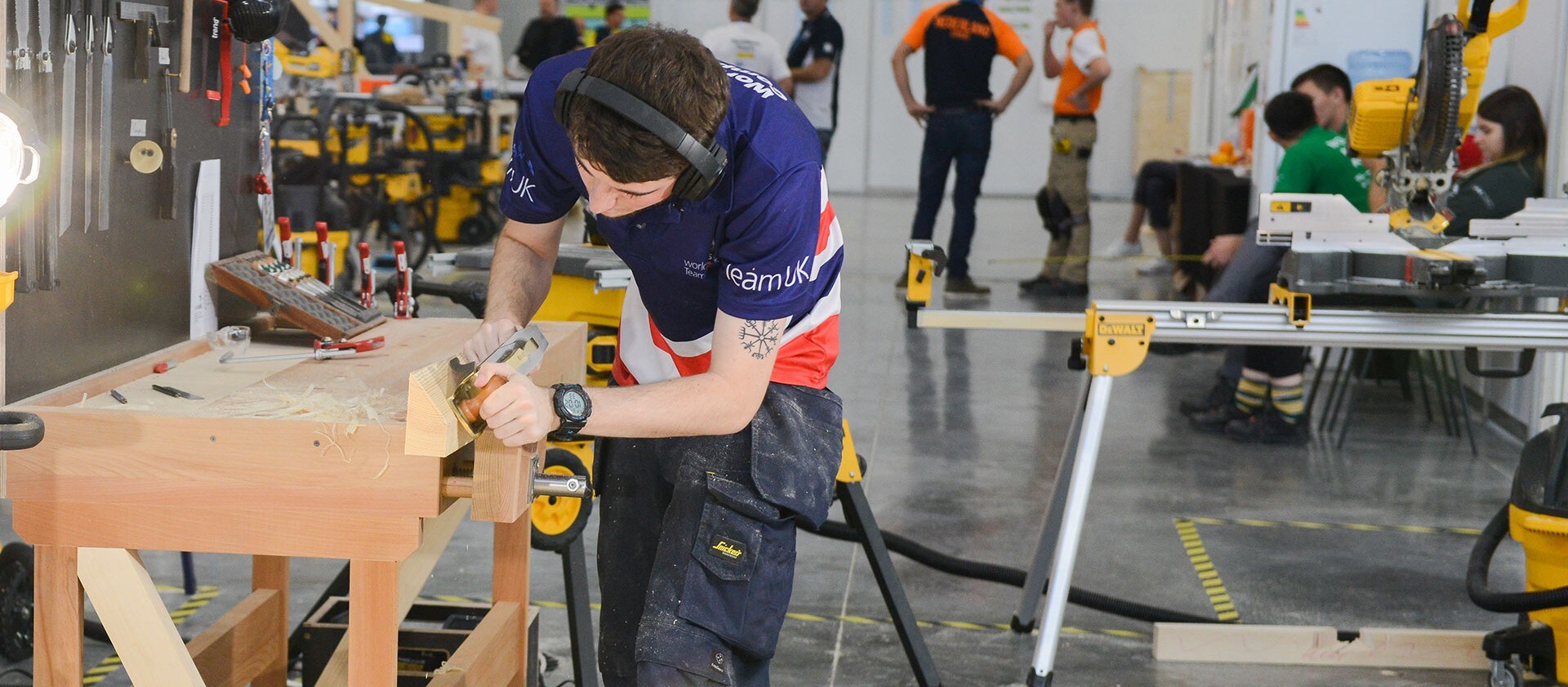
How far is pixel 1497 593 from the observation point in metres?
2.80

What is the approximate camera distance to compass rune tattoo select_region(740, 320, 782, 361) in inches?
66.2

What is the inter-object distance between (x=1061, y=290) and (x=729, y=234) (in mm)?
6495

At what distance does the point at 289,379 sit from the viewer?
2.00 metres

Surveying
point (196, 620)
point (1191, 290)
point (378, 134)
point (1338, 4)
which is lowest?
point (196, 620)

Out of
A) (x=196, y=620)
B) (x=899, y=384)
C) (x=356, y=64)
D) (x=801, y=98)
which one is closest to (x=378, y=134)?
(x=356, y=64)

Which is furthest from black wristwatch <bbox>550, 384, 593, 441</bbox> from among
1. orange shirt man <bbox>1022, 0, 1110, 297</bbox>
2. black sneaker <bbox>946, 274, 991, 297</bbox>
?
black sneaker <bbox>946, 274, 991, 297</bbox>

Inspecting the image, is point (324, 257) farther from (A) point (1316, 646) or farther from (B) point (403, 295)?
(A) point (1316, 646)

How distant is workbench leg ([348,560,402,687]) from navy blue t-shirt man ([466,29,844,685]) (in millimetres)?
308

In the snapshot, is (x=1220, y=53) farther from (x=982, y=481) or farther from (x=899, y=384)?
(x=982, y=481)

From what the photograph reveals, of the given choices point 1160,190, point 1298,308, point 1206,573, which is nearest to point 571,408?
point 1298,308

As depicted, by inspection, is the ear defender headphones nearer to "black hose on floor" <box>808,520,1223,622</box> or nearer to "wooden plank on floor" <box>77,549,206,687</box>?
"wooden plank on floor" <box>77,549,206,687</box>

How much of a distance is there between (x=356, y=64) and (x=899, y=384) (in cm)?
390

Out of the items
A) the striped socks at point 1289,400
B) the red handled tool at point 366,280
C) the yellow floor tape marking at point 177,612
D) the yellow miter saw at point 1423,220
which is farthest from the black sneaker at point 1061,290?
the red handled tool at point 366,280

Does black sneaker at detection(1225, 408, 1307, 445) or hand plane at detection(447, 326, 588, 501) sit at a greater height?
hand plane at detection(447, 326, 588, 501)
